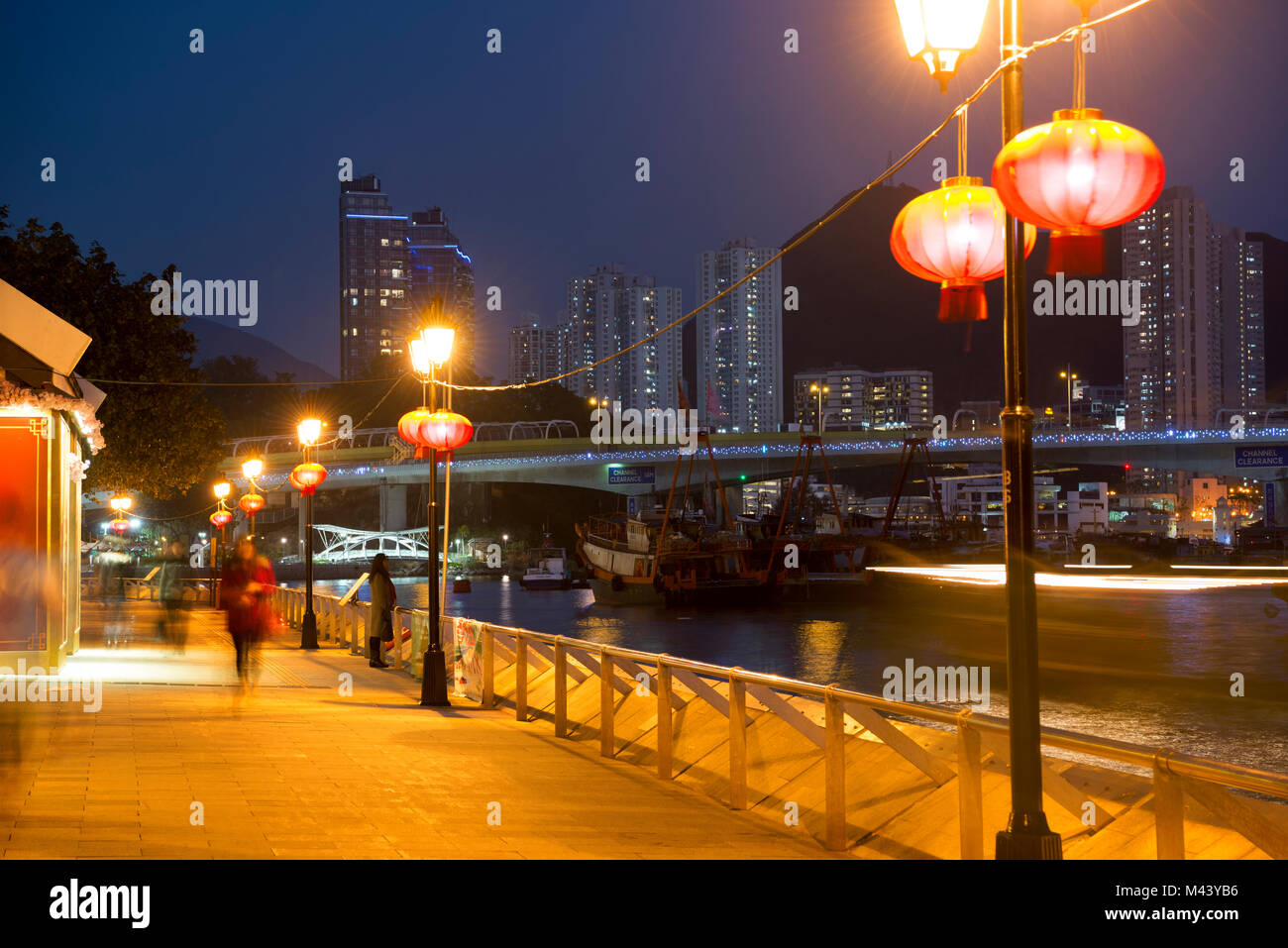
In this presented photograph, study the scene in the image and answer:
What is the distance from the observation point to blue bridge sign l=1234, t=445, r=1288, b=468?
94.6 meters

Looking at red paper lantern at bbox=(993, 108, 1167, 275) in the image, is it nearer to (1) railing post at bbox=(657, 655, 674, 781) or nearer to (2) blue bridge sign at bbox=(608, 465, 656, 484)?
(1) railing post at bbox=(657, 655, 674, 781)

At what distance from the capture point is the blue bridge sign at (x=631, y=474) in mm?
99125

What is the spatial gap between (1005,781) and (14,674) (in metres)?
12.5

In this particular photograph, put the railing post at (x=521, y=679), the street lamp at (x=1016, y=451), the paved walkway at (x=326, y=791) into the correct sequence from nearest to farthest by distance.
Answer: the street lamp at (x=1016, y=451) < the paved walkway at (x=326, y=791) < the railing post at (x=521, y=679)

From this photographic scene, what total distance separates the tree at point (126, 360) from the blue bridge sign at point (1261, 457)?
85.5 m

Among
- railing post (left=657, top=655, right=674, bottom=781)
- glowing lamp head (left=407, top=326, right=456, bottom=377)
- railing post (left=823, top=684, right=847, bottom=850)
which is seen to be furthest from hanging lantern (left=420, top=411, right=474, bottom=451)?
railing post (left=823, top=684, right=847, bottom=850)

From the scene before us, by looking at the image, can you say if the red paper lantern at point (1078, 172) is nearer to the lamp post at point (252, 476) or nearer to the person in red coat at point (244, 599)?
the person in red coat at point (244, 599)

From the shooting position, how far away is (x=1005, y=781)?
8.18m

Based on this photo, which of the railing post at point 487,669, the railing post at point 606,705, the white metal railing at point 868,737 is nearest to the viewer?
the white metal railing at point 868,737

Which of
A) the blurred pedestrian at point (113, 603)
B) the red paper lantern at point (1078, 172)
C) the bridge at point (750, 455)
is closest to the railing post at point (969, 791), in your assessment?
the red paper lantern at point (1078, 172)

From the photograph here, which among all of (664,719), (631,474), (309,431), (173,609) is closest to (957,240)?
(664,719)

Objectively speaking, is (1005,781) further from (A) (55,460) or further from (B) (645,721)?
(A) (55,460)

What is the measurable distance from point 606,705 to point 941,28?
296 inches

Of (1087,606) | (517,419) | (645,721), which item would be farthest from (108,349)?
(517,419)
